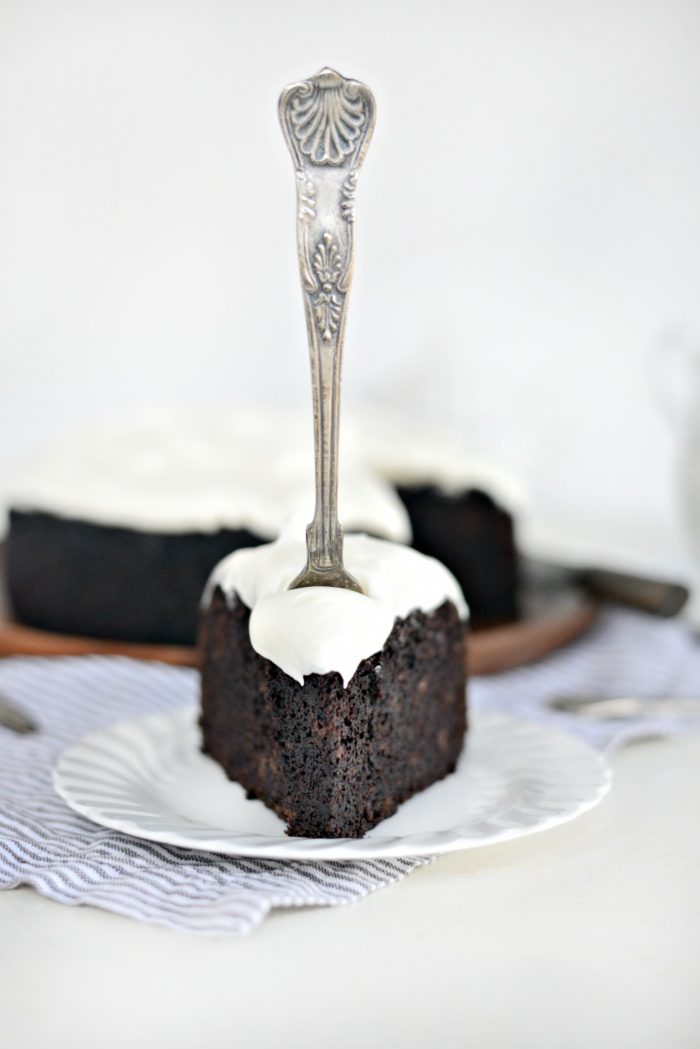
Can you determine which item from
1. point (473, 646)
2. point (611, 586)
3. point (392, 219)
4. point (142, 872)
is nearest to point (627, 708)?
point (473, 646)

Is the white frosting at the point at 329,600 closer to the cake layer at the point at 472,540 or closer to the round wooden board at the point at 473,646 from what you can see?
the round wooden board at the point at 473,646

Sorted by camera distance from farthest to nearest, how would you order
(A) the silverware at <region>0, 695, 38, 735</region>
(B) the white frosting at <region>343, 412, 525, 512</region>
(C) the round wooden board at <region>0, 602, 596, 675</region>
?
(B) the white frosting at <region>343, 412, 525, 512</region> < (C) the round wooden board at <region>0, 602, 596, 675</region> < (A) the silverware at <region>0, 695, 38, 735</region>

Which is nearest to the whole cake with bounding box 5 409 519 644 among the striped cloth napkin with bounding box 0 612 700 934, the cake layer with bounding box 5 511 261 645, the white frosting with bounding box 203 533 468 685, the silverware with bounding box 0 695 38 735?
the cake layer with bounding box 5 511 261 645

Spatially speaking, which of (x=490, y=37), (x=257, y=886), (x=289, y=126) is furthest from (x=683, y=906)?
(x=490, y=37)

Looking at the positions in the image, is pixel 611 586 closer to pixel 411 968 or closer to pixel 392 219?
pixel 411 968

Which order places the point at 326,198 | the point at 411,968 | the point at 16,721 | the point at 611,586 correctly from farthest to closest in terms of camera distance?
the point at 611,586, the point at 16,721, the point at 326,198, the point at 411,968

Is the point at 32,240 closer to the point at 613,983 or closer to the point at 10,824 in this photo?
the point at 10,824

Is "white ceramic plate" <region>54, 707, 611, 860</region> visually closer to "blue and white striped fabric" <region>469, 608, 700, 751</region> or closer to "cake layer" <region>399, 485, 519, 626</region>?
"blue and white striped fabric" <region>469, 608, 700, 751</region>
